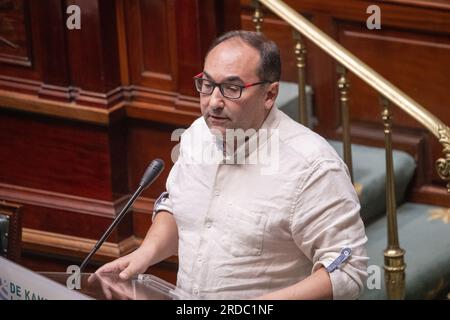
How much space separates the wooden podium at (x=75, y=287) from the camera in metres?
3.15

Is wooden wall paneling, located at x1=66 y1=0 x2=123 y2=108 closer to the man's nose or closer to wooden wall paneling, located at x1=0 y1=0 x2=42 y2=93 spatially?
wooden wall paneling, located at x1=0 y1=0 x2=42 y2=93

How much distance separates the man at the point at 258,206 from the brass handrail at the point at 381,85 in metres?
0.94

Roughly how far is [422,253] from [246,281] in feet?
4.82

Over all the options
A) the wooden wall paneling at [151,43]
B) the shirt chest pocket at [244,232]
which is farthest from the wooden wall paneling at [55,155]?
the shirt chest pocket at [244,232]

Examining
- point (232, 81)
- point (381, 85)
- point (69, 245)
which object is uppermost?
point (232, 81)

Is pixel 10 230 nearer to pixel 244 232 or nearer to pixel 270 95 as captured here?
pixel 244 232

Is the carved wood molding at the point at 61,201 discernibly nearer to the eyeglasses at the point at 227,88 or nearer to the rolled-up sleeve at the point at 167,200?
the rolled-up sleeve at the point at 167,200

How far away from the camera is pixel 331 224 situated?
11.2 ft

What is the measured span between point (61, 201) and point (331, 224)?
6.02ft

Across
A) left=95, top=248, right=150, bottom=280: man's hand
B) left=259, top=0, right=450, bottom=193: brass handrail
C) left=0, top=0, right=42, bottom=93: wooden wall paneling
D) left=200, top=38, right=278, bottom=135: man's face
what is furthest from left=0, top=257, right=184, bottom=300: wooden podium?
left=0, top=0, right=42, bottom=93: wooden wall paneling

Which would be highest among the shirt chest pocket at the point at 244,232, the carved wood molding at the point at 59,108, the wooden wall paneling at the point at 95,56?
the wooden wall paneling at the point at 95,56

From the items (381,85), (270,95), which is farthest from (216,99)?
(381,85)

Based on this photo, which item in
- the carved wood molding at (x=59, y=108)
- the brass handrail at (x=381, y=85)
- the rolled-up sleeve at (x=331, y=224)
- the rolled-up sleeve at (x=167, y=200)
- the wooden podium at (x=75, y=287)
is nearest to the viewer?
the wooden podium at (x=75, y=287)
